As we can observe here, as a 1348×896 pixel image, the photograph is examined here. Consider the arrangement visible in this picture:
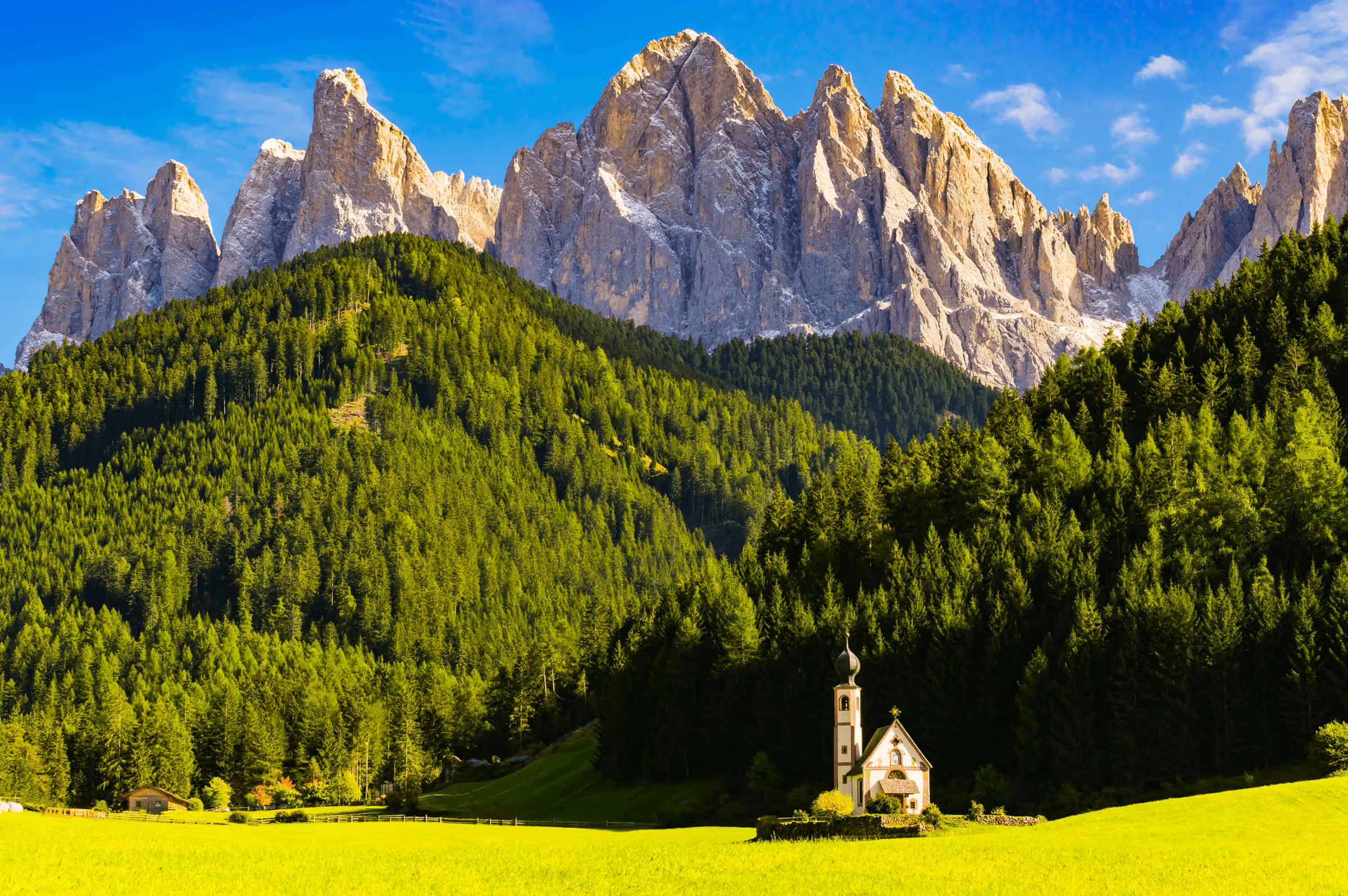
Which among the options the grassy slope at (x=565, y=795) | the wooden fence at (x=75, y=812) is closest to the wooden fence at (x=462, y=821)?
the grassy slope at (x=565, y=795)

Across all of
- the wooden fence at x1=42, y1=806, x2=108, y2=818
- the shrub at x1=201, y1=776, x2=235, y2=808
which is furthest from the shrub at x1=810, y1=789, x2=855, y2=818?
the shrub at x1=201, y1=776, x2=235, y2=808

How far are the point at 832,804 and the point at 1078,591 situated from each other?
28.0 m

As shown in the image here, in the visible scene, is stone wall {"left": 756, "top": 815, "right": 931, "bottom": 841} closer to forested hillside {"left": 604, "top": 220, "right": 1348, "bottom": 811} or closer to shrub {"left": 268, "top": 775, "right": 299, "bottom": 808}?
forested hillside {"left": 604, "top": 220, "right": 1348, "bottom": 811}

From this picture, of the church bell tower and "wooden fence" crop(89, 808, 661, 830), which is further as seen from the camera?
"wooden fence" crop(89, 808, 661, 830)

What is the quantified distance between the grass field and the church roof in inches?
380

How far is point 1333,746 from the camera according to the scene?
219ft

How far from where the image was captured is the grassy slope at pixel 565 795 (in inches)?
3713

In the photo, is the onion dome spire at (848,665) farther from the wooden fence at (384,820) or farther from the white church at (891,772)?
the wooden fence at (384,820)

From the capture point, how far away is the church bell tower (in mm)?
77125

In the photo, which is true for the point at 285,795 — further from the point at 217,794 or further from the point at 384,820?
the point at 384,820

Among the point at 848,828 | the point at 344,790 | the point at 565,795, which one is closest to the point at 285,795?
the point at 344,790

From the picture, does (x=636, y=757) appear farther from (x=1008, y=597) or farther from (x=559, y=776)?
(x=1008, y=597)

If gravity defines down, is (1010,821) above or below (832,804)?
below

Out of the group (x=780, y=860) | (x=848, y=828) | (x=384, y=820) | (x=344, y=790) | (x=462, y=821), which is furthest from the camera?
(x=344, y=790)
